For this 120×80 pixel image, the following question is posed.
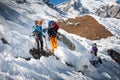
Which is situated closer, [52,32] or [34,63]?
[34,63]

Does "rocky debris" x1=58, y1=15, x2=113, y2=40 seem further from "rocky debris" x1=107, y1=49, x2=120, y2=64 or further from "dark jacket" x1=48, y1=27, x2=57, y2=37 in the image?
"dark jacket" x1=48, y1=27, x2=57, y2=37

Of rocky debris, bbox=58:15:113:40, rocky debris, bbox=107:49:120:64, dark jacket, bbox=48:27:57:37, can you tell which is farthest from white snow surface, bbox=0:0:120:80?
rocky debris, bbox=58:15:113:40

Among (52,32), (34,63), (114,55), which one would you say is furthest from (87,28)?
(34,63)

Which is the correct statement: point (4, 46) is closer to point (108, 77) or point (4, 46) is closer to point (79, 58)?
point (79, 58)

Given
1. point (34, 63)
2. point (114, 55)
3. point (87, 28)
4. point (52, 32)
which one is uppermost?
point (87, 28)

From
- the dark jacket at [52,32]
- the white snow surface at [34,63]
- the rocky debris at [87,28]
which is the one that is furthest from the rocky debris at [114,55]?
the dark jacket at [52,32]

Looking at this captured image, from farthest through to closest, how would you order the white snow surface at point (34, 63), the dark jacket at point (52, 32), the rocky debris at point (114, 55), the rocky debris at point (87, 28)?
the rocky debris at point (87, 28) → the rocky debris at point (114, 55) → the dark jacket at point (52, 32) → the white snow surface at point (34, 63)

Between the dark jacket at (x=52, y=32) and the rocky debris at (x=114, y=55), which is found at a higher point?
the rocky debris at (x=114, y=55)

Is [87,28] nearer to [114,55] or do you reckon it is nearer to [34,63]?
[114,55]

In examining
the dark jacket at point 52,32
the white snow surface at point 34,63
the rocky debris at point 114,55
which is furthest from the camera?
the rocky debris at point 114,55

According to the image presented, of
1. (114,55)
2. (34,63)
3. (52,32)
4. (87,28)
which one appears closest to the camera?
(34,63)

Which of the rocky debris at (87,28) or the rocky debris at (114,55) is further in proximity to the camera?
the rocky debris at (87,28)

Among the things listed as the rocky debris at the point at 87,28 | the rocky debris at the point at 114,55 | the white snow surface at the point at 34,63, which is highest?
the rocky debris at the point at 87,28

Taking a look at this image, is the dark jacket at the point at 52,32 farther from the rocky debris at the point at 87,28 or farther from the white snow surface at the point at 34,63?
the rocky debris at the point at 87,28
